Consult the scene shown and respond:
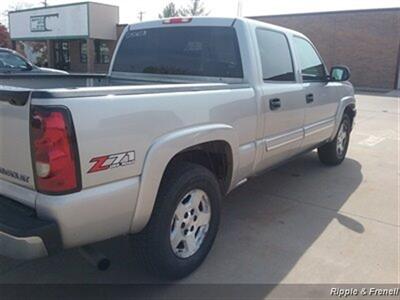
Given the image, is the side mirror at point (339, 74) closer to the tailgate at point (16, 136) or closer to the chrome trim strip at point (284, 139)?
the chrome trim strip at point (284, 139)

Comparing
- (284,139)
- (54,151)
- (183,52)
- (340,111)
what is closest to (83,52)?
(340,111)

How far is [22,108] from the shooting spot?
2.18 metres

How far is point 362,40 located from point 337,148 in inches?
823

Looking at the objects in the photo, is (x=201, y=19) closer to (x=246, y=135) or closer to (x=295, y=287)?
(x=246, y=135)

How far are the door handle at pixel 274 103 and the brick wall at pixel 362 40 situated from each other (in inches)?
897

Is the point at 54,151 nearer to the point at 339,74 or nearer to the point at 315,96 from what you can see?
the point at 315,96

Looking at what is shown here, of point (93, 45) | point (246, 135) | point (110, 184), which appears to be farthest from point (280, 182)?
point (93, 45)

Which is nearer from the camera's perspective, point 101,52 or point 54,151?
point 54,151

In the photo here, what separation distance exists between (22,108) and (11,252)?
768 millimetres

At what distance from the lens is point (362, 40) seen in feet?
80.7

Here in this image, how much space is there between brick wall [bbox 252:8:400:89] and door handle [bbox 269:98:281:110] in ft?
74.8

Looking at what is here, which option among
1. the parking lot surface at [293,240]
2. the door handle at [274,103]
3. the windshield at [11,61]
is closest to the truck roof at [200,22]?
the door handle at [274,103]

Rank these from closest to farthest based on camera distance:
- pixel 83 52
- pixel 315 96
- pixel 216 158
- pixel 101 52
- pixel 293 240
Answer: pixel 216 158 < pixel 293 240 < pixel 315 96 < pixel 101 52 < pixel 83 52

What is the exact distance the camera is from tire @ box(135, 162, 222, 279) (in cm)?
276
